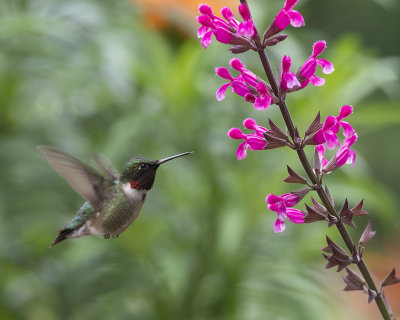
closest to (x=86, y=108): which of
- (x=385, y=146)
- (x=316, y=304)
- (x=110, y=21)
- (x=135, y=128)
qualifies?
(x=110, y=21)

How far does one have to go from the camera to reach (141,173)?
5.83ft

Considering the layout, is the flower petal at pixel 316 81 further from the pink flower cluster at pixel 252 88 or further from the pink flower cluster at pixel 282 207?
the pink flower cluster at pixel 282 207

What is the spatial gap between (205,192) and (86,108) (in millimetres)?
946

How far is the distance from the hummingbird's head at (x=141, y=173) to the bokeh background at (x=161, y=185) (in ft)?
2.78

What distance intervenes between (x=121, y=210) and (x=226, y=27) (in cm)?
76

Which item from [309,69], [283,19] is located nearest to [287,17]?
[283,19]

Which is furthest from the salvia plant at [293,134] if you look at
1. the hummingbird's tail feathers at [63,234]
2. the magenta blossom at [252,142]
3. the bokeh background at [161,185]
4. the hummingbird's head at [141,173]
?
the bokeh background at [161,185]

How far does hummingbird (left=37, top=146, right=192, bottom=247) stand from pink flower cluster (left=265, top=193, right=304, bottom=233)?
1.73 feet

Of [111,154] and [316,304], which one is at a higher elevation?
[111,154]

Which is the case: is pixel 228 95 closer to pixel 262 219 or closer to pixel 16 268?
pixel 262 219

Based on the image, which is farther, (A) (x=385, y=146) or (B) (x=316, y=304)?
(A) (x=385, y=146)

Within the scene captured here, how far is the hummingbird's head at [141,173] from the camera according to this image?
175 cm

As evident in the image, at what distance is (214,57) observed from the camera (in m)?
3.06

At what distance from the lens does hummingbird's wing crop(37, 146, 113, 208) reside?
1.68 metres
